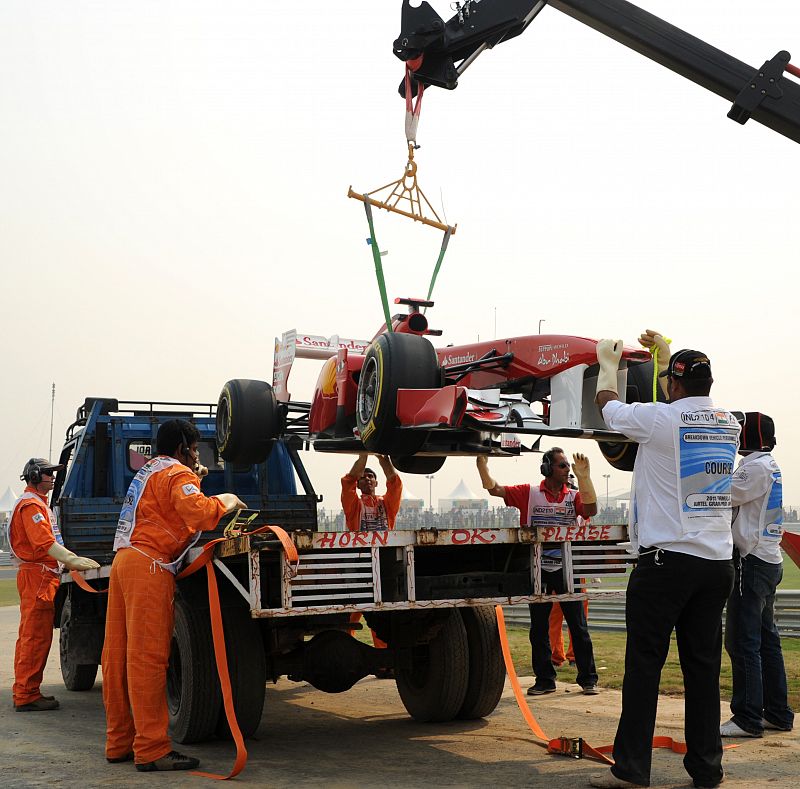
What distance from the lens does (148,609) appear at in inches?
219

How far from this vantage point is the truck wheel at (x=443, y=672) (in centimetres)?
669

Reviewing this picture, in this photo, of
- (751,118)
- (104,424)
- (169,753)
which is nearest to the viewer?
(169,753)

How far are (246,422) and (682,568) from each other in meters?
4.49

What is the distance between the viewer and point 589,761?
564 centimetres

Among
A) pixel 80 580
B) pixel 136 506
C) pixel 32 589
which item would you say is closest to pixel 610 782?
pixel 136 506

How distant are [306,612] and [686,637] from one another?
1.79 metres

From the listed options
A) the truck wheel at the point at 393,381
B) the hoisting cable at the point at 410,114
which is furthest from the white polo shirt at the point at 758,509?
the hoisting cable at the point at 410,114

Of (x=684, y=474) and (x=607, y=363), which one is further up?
(x=607, y=363)

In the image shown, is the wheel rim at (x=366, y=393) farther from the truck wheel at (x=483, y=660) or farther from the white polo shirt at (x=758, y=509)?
the white polo shirt at (x=758, y=509)

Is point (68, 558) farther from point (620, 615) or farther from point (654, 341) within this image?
point (620, 615)

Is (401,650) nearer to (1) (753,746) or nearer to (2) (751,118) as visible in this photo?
(1) (753,746)

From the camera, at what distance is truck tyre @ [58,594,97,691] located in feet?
27.6

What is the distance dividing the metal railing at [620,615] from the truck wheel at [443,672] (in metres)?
2.95

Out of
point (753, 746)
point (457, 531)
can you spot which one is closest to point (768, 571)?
point (753, 746)
